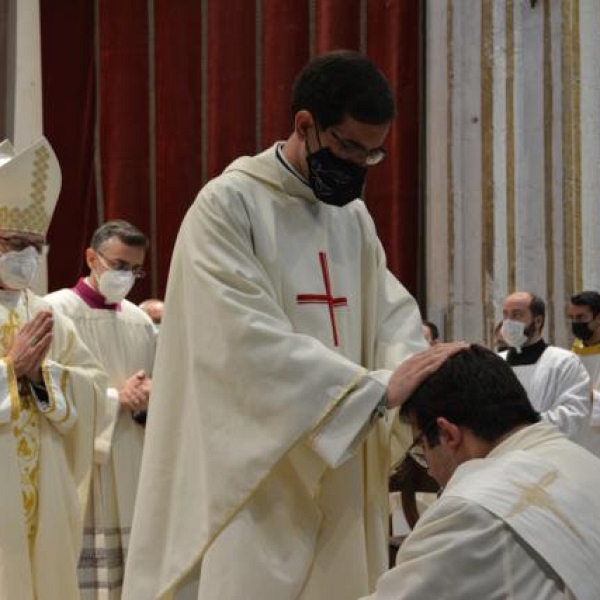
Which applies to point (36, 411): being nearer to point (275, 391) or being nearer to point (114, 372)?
point (114, 372)

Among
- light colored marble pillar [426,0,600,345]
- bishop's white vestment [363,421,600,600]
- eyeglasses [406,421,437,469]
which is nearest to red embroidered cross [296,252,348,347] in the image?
eyeglasses [406,421,437,469]

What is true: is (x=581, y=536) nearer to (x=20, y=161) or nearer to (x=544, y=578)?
(x=544, y=578)

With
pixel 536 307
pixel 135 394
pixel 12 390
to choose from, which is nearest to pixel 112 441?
pixel 135 394

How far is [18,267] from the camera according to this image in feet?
16.3

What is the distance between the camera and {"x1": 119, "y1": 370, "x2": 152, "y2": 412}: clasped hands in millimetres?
5727

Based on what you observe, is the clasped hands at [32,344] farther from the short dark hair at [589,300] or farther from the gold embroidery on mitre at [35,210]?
the short dark hair at [589,300]

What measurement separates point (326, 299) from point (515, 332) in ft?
12.1

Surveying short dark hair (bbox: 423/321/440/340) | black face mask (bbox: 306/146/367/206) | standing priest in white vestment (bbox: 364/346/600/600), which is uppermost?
black face mask (bbox: 306/146/367/206)

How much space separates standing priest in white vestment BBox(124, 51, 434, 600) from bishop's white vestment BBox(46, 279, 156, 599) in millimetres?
2324

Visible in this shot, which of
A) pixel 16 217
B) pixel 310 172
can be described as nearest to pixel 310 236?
pixel 310 172

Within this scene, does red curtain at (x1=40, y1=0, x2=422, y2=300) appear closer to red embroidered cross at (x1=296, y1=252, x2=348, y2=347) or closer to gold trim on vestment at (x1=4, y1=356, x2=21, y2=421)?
gold trim on vestment at (x1=4, y1=356, x2=21, y2=421)

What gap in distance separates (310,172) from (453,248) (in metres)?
5.13

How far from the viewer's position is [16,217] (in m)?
5.08

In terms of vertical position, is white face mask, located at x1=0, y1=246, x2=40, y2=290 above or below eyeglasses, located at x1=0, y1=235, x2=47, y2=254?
below
